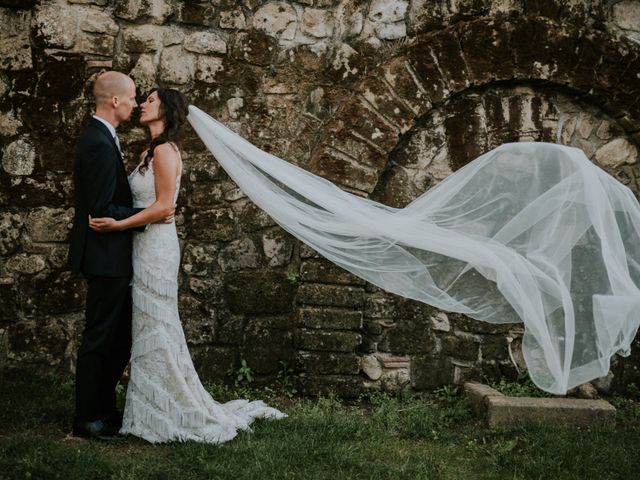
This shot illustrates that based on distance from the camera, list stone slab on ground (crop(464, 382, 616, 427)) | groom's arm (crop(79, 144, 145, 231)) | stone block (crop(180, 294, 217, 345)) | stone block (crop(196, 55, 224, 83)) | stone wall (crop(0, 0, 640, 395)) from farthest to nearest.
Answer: stone block (crop(180, 294, 217, 345)), stone block (crop(196, 55, 224, 83)), stone wall (crop(0, 0, 640, 395)), stone slab on ground (crop(464, 382, 616, 427)), groom's arm (crop(79, 144, 145, 231))

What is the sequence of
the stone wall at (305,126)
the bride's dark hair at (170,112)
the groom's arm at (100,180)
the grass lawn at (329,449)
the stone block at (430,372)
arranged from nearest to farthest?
the grass lawn at (329,449)
the groom's arm at (100,180)
the bride's dark hair at (170,112)
the stone wall at (305,126)
the stone block at (430,372)

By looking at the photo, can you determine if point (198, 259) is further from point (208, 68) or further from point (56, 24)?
point (56, 24)

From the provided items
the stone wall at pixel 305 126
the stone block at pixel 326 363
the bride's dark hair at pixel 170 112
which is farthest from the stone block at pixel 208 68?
the stone block at pixel 326 363

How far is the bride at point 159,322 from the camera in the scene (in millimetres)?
4660

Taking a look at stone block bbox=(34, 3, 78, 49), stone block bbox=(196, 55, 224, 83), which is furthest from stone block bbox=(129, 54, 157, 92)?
stone block bbox=(34, 3, 78, 49)

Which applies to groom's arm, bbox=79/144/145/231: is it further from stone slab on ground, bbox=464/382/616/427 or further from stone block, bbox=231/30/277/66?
stone slab on ground, bbox=464/382/616/427

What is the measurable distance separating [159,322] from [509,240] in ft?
7.35

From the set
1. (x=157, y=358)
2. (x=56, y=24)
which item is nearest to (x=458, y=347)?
(x=157, y=358)

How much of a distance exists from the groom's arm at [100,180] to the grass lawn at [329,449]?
1355mm

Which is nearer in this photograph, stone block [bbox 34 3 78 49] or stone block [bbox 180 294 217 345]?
stone block [bbox 34 3 78 49]

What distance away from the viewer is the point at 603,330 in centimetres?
489

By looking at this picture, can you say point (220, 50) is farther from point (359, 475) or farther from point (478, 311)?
point (359, 475)

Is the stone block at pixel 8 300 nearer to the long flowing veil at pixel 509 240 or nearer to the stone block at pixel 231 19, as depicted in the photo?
the long flowing veil at pixel 509 240

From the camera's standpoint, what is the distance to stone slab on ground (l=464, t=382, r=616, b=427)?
5.19 meters
